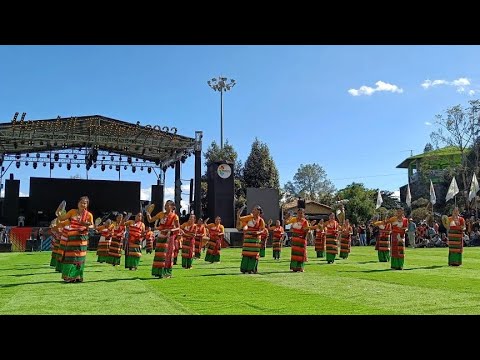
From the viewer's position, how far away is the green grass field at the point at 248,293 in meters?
7.22

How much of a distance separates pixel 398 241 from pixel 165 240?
6.66 m

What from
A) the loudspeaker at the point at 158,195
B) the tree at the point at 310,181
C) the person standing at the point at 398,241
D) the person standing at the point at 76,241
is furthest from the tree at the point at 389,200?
the person standing at the point at 76,241

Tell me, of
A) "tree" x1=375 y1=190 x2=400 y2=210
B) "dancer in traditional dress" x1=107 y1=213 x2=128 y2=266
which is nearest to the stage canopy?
"dancer in traditional dress" x1=107 y1=213 x2=128 y2=266

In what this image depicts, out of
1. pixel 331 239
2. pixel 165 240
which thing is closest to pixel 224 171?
pixel 331 239

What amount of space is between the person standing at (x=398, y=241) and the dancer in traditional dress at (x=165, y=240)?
6.34 m

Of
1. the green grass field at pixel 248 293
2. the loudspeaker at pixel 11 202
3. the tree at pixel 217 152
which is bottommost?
the green grass field at pixel 248 293

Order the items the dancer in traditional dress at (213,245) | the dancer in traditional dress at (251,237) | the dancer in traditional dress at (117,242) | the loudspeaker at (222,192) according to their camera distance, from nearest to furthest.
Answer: the dancer in traditional dress at (251,237) < the dancer in traditional dress at (117,242) < the dancer in traditional dress at (213,245) < the loudspeaker at (222,192)

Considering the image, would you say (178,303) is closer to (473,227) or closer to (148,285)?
(148,285)

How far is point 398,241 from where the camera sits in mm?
14281

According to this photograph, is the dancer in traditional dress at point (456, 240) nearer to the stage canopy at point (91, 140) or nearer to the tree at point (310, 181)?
the stage canopy at point (91, 140)

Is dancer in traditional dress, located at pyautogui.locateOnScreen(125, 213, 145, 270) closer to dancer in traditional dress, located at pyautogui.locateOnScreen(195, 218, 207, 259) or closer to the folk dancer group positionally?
the folk dancer group

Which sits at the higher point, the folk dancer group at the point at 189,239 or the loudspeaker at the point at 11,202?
the loudspeaker at the point at 11,202
